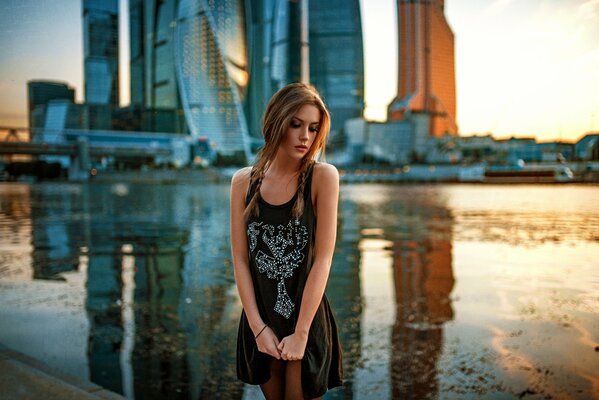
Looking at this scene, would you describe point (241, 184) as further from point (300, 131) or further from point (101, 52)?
point (101, 52)

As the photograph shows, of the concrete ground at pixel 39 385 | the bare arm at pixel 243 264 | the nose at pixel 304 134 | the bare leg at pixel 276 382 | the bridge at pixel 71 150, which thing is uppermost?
the bridge at pixel 71 150

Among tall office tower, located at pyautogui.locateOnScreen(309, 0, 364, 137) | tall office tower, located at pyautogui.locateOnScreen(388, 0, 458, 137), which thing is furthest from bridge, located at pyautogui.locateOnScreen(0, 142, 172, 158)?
tall office tower, located at pyautogui.locateOnScreen(388, 0, 458, 137)

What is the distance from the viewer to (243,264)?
70.9 inches

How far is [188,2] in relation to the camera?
10831cm

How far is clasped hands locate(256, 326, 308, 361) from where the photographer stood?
5.55ft

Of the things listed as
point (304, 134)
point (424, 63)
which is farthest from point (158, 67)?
point (304, 134)

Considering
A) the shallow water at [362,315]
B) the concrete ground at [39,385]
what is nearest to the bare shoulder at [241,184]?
the concrete ground at [39,385]

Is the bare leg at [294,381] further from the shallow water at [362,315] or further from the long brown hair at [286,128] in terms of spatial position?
the shallow water at [362,315]

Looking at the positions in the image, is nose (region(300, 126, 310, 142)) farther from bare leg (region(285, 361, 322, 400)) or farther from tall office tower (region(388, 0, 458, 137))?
tall office tower (region(388, 0, 458, 137))

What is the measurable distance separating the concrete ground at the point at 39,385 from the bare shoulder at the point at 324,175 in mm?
1789

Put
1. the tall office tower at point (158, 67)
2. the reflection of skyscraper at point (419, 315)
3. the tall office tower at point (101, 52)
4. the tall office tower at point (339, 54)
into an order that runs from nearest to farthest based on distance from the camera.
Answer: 1. the reflection of skyscraper at point (419, 315)
2. the tall office tower at point (101, 52)
3. the tall office tower at point (158, 67)
4. the tall office tower at point (339, 54)

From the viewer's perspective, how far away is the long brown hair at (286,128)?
1671mm

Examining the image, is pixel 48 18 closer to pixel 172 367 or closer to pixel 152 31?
pixel 172 367

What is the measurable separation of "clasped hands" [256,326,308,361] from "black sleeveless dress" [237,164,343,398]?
0.12 feet
